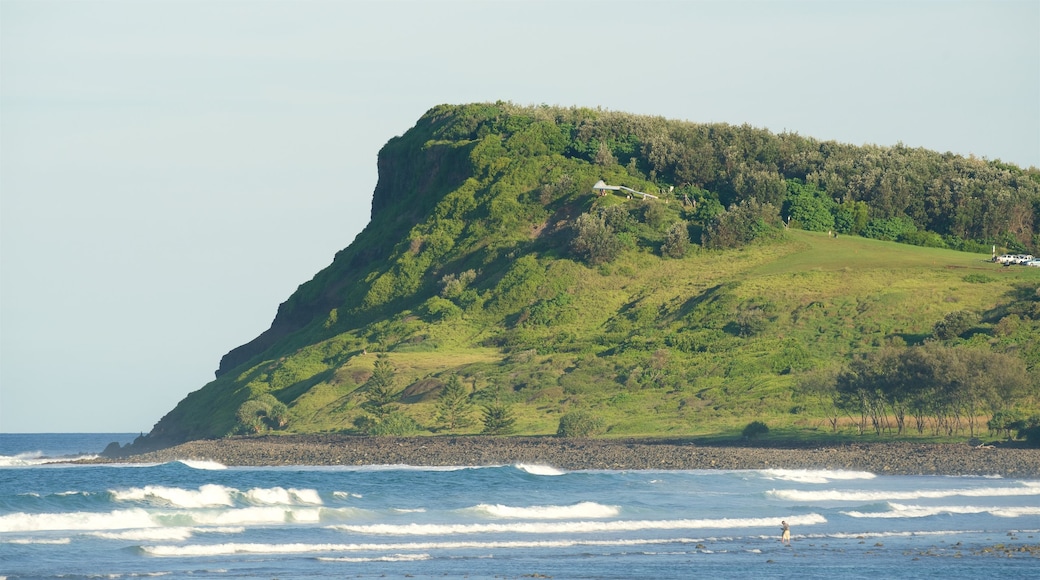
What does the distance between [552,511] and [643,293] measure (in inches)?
2826

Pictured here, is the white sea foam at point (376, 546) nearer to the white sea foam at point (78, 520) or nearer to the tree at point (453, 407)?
the white sea foam at point (78, 520)

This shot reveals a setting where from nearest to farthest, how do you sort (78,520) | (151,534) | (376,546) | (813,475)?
(376,546)
(151,534)
(78,520)
(813,475)

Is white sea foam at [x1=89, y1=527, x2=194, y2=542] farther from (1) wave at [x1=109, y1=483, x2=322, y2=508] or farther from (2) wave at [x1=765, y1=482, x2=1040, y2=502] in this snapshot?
(2) wave at [x1=765, y1=482, x2=1040, y2=502]

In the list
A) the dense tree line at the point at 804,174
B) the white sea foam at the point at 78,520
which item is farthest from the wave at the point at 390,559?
the dense tree line at the point at 804,174

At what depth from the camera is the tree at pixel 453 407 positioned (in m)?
104

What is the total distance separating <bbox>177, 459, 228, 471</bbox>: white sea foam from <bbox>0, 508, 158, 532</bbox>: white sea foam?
1299 inches

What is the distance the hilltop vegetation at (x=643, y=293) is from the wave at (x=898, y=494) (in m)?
20.1

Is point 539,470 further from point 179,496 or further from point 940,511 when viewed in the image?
point 940,511

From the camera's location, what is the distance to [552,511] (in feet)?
189

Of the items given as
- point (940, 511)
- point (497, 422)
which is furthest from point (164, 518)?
point (497, 422)

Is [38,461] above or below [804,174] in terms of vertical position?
below

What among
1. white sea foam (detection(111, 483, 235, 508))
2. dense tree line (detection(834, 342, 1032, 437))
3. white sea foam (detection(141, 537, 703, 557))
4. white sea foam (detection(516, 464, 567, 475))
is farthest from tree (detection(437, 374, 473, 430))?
white sea foam (detection(141, 537, 703, 557))

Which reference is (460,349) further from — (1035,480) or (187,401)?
(1035,480)

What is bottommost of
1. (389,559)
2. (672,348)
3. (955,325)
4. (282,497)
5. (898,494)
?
(389,559)
